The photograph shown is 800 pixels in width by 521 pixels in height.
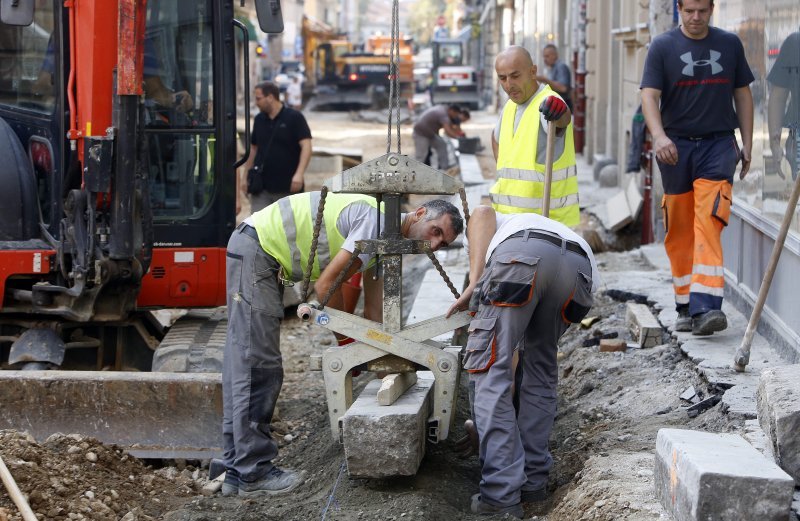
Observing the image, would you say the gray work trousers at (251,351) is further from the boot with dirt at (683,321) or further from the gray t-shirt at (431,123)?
the gray t-shirt at (431,123)

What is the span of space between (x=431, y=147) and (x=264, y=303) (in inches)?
516

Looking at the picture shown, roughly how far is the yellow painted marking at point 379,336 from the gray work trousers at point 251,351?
0.60 m

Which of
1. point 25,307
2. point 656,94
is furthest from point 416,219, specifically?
point 25,307

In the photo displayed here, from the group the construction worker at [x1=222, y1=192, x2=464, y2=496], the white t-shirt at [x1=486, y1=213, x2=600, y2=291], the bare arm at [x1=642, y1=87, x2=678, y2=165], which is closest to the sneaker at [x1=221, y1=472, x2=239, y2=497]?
the construction worker at [x1=222, y1=192, x2=464, y2=496]

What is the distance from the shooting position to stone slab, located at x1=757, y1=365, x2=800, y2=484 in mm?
4008

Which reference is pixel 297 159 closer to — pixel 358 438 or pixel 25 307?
pixel 25 307

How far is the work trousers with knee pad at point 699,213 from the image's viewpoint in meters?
6.14

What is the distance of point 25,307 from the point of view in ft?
22.8

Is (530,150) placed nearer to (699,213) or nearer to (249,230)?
(699,213)

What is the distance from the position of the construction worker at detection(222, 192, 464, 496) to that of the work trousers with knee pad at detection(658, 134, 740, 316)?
1.57 meters

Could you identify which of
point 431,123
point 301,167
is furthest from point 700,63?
point 431,123

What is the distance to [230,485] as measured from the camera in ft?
18.4

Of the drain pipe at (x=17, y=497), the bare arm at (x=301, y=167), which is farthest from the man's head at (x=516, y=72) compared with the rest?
the bare arm at (x=301, y=167)

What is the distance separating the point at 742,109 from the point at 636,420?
1982mm
